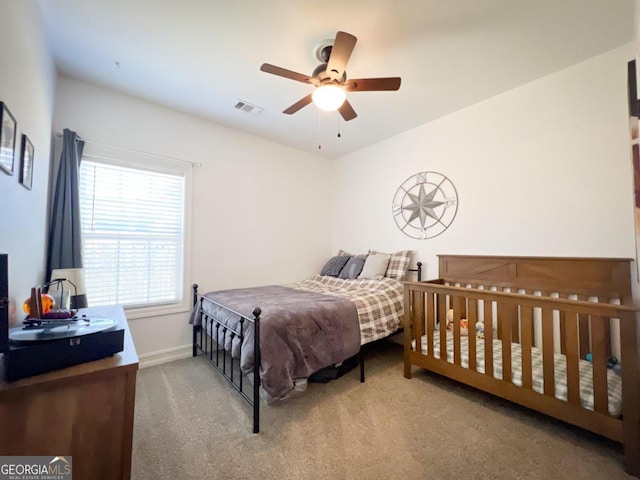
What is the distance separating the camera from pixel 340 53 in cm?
168

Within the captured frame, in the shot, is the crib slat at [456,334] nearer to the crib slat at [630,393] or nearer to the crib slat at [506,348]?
the crib slat at [506,348]

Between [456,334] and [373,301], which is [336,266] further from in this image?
[456,334]

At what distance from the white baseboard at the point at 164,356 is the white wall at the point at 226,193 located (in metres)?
0.03

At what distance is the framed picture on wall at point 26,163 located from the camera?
1.39m

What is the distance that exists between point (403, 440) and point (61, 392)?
1723 millimetres

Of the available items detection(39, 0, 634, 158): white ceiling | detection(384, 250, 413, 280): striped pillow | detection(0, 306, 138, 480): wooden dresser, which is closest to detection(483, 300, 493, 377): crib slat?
detection(384, 250, 413, 280): striped pillow

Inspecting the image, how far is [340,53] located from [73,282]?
2.47 meters

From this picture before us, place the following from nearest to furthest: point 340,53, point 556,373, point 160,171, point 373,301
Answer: point 340,53 < point 556,373 < point 373,301 < point 160,171

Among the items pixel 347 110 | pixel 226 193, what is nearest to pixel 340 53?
pixel 347 110

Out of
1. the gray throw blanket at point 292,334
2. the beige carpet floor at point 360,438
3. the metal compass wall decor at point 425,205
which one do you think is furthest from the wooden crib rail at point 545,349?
A: the metal compass wall decor at point 425,205

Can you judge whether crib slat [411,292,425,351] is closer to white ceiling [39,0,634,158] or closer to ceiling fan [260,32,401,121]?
ceiling fan [260,32,401,121]

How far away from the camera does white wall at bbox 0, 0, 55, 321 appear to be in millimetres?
1219

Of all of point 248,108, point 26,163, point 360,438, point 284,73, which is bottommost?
point 360,438

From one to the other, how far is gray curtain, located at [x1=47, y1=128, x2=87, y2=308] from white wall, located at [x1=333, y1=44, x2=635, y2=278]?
3.31 m
